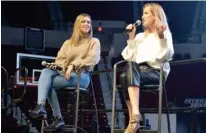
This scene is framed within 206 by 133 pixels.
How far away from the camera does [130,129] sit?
2.24 meters

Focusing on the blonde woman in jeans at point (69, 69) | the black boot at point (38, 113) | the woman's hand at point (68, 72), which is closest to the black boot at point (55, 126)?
the blonde woman in jeans at point (69, 69)

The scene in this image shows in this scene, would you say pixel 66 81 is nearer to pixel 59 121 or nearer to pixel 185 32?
pixel 59 121

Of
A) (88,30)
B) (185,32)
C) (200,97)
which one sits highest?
(185,32)

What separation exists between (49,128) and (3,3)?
5.15 meters

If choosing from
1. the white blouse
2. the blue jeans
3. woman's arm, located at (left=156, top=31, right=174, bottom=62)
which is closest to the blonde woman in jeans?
the blue jeans

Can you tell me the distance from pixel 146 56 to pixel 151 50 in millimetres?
52

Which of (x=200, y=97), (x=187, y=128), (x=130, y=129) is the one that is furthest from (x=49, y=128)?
(x=200, y=97)

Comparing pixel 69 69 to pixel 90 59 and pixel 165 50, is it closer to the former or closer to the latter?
pixel 90 59

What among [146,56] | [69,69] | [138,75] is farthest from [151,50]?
[69,69]

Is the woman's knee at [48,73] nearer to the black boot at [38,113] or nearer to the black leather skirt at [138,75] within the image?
the black boot at [38,113]

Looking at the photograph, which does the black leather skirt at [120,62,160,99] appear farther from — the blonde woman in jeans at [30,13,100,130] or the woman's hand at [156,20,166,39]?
the blonde woman in jeans at [30,13,100,130]

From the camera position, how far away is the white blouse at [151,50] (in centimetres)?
238

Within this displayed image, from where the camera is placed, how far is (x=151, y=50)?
249 cm

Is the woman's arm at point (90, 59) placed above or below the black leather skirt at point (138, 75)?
above
